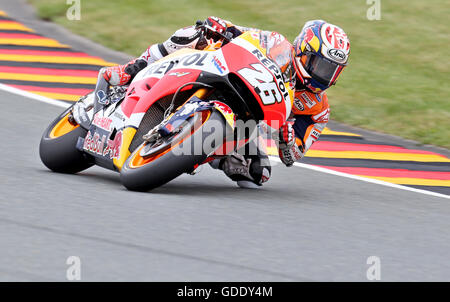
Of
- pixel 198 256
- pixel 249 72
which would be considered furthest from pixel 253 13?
pixel 198 256

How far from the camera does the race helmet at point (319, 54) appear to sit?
249 inches

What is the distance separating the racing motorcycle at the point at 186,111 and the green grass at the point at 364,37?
399 cm

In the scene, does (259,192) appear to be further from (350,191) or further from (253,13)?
(253,13)

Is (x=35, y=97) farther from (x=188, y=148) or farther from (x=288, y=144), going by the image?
(x=188, y=148)

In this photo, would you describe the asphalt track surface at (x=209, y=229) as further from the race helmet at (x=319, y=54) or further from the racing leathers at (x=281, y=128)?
the race helmet at (x=319, y=54)

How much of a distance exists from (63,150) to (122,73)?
765 millimetres

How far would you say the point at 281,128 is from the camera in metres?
6.54

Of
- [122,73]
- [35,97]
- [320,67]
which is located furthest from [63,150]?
[35,97]

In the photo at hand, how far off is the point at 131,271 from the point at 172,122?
1702 millimetres

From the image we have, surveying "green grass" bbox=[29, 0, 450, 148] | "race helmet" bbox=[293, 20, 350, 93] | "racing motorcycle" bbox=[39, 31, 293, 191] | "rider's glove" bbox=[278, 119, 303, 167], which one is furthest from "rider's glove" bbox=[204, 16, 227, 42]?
"green grass" bbox=[29, 0, 450, 148]

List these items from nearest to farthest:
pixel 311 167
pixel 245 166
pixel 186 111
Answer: pixel 186 111
pixel 245 166
pixel 311 167

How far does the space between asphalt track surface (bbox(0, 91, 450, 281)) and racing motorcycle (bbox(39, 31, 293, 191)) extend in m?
0.28

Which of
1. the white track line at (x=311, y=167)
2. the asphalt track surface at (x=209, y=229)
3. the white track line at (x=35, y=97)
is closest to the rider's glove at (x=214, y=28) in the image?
the asphalt track surface at (x=209, y=229)
